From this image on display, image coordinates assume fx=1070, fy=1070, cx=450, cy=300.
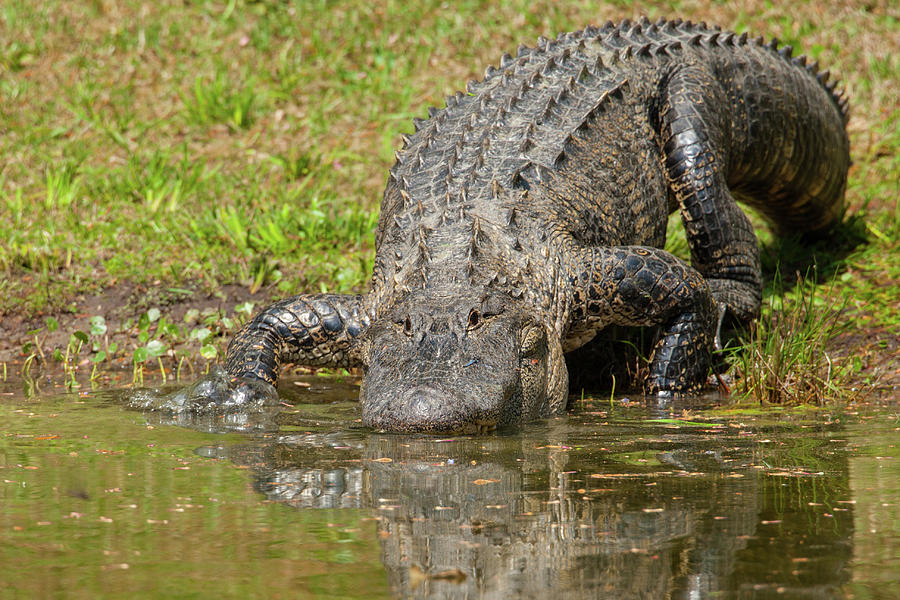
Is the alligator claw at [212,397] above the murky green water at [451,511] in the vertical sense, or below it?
above

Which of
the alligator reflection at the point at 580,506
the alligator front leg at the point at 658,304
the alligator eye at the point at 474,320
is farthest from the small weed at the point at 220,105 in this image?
the alligator reflection at the point at 580,506

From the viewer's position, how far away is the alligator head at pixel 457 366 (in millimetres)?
3455

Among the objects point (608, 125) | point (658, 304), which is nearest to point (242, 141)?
point (608, 125)

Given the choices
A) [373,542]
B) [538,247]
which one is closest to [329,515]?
[373,542]

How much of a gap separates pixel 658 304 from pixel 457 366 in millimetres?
1373

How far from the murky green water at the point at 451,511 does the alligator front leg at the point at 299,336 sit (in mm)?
901

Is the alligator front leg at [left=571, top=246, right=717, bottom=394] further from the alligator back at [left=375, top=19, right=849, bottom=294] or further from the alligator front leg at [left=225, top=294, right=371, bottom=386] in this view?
the alligator front leg at [left=225, top=294, right=371, bottom=386]

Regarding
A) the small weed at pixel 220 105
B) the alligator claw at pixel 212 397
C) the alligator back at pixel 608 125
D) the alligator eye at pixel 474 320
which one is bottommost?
the alligator claw at pixel 212 397

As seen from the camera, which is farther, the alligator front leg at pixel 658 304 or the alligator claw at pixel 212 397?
the alligator front leg at pixel 658 304

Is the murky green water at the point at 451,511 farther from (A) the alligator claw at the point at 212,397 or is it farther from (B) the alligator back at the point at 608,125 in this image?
(B) the alligator back at the point at 608,125

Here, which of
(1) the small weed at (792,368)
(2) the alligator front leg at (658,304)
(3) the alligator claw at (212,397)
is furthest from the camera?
(2) the alligator front leg at (658,304)

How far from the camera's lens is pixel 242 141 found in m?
8.54

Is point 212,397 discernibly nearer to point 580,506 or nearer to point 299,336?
point 299,336

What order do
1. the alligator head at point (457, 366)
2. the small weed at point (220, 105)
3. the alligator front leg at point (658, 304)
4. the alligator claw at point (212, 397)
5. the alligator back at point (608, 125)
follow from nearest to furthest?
the alligator head at point (457, 366)
the alligator claw at point (212, 397)
the alligator front leg at point (658, 304)
the alligator back at point (608, 125)
the small weed at point (220, 105)
